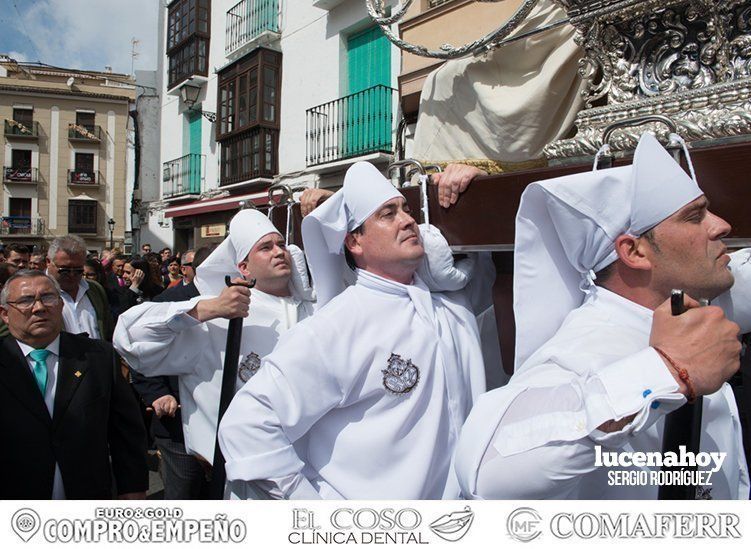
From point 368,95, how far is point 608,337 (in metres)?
8.15

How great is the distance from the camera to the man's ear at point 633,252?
125 cm

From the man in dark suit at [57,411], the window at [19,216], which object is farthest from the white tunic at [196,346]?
the window at [19,216]

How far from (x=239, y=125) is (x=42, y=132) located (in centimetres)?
1589

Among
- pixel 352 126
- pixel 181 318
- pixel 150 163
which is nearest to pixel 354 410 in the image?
pixel 181 318

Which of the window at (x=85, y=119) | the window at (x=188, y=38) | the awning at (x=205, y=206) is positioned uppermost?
the window at (x=85, y=119)

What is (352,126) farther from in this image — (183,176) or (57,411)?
(57,411)

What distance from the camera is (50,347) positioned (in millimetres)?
2375

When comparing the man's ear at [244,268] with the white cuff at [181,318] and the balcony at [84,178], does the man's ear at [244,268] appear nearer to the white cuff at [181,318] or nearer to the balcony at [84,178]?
the white cuff at [181,318]

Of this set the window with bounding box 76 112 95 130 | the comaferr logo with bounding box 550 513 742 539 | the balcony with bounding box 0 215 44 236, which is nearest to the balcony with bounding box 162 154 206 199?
the balcony with bounding box 0 215 44 236

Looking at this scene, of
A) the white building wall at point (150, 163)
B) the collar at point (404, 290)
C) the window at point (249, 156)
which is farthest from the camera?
the white building wall at point (150, 163)

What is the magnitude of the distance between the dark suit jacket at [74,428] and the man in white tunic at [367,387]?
86 centimetres

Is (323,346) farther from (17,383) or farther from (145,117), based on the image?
(145,117)

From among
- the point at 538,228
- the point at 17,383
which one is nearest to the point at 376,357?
the point at 538,228

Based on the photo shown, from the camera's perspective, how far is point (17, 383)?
220cm
